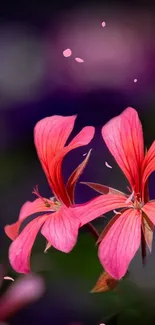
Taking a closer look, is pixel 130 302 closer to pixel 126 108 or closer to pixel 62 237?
pixel 62 237

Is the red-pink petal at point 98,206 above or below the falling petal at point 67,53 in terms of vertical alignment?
below

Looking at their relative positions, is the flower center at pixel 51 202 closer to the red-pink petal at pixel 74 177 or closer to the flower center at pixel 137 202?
the red-pink petal at pixel 74 177

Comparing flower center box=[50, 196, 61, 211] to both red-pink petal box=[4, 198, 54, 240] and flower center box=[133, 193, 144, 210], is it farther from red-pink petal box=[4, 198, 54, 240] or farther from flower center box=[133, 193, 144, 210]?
flower center box=[133, 193, 144, 210]

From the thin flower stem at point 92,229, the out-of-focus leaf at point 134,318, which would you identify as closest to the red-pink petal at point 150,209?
the thin flower stem at point 92,229

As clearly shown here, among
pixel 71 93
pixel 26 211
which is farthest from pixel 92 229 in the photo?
pixel 71 93

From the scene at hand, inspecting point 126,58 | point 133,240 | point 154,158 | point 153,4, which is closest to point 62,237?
point 133,240

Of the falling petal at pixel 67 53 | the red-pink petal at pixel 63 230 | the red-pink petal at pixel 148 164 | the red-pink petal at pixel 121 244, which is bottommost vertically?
the red-pink petal at pixel 121 244

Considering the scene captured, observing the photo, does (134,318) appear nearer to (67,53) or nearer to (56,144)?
(56,144)
